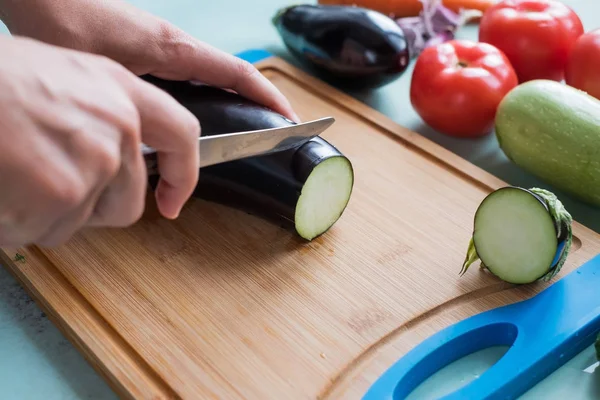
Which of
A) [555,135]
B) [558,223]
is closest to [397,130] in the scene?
[555,135]

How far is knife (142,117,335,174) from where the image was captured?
1.09 m

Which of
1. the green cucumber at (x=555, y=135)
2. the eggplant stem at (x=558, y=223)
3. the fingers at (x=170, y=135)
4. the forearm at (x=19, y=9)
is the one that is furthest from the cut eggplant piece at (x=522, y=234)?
the forearm at (x=19, y=9)

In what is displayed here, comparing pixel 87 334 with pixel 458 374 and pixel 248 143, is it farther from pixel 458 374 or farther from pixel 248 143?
pixel 458 374

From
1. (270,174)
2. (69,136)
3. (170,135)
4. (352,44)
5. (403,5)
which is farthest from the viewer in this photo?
(403,5)

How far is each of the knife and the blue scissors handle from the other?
1.54 ft

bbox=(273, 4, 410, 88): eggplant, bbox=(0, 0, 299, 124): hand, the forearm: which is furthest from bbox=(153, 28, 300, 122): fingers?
bbox=(273, 4, 410, 88): eggplant

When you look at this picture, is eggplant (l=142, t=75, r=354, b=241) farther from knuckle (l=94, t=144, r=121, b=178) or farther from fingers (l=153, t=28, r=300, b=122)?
knuckle (l=94, t=144, r=121, b=178)

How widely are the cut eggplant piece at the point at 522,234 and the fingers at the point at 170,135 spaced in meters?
0.62

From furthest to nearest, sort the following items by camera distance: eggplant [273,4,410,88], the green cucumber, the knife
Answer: eggplant [273,4,410,88]
the green cucumber
the knife

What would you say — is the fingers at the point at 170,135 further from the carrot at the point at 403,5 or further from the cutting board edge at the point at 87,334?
the carrot at the point at 403,5

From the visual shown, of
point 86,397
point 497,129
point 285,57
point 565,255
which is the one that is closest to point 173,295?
point 86,397

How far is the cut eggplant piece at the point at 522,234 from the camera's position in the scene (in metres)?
1.26

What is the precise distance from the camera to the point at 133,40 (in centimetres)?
146

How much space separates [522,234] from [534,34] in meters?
0.84
